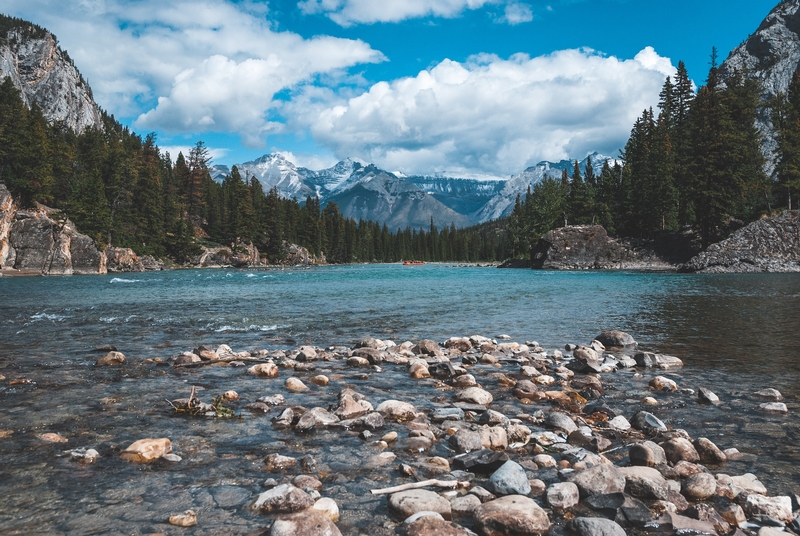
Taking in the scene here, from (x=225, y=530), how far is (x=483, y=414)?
12.8ft

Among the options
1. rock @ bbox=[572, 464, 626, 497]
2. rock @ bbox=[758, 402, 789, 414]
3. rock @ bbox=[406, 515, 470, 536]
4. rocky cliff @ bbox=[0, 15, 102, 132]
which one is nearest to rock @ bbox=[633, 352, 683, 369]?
rock @ bbox=[758, 402, 789, 414]

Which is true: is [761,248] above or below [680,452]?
above

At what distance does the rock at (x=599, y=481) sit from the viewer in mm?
4121

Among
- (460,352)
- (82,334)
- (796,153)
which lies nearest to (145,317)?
(82,334)

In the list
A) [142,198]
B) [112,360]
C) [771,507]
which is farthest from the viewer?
[142,198]

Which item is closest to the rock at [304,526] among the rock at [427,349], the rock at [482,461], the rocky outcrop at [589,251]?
the rock at [482,461]

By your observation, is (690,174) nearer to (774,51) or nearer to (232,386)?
(232,386)

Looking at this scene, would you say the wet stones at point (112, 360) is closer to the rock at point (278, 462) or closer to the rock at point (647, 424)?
the rock at point (278, 462)

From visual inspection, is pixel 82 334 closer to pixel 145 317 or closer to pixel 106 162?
pixel 145 317

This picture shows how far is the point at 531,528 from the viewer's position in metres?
3.52

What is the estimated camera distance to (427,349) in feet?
38.0

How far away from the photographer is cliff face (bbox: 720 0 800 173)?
383 ft

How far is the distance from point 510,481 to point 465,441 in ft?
3.73

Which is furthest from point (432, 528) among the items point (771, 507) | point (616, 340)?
point (616, 340)
